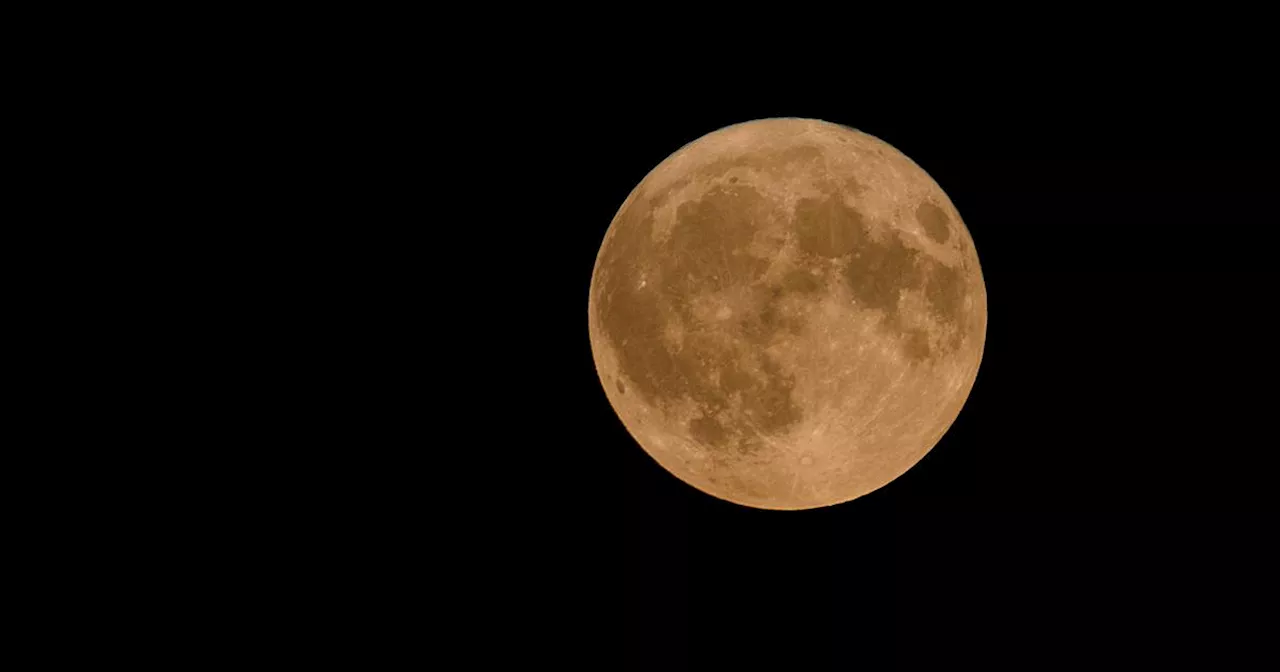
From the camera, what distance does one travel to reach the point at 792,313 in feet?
16.3

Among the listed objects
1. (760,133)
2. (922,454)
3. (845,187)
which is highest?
(760,133)

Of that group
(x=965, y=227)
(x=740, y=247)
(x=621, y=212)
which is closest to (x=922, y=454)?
(x=965, y=227)

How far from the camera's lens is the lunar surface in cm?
502

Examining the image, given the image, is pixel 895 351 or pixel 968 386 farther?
pixel 968 386

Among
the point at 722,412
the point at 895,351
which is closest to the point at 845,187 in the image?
the point at 895,351

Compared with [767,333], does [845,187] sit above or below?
above

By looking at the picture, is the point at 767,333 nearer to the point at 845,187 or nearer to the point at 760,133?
the point at 845,187

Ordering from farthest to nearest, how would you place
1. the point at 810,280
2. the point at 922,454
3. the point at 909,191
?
1. the point at 922,454
2. the point at 909,191
3. the point at 810,280

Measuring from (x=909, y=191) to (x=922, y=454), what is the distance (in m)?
1.58

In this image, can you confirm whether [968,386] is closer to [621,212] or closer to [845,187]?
[845,187]

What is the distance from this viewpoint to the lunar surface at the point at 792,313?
16.5 feet

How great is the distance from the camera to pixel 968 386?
18.9ft

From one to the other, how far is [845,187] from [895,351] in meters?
0.92

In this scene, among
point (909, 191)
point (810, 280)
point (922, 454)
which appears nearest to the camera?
point (810, 280)
